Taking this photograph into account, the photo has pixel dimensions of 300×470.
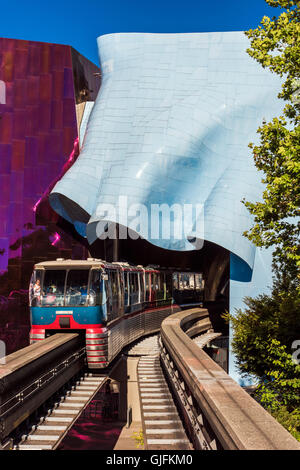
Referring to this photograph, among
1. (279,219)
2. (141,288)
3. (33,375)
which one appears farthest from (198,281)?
(33,375)

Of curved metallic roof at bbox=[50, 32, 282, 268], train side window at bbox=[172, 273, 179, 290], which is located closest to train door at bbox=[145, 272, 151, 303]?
train side window at bbox=[172, 273, 179, 290]

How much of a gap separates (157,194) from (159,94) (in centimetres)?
831

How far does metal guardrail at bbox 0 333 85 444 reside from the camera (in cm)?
870

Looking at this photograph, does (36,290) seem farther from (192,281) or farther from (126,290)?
(192,281)

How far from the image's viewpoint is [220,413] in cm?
620

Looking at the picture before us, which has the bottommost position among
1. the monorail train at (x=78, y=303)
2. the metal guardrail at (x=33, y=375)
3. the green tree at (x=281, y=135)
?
the metal guardrail at (x=33, y=375)

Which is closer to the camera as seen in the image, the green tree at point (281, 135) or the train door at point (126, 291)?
the green tree at point (281, 135)

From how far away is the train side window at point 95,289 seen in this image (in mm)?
15164

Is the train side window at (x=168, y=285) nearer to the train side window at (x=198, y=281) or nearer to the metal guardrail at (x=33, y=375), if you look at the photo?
the train side window at (x=198, y=281)

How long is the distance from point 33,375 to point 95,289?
492 centimetres

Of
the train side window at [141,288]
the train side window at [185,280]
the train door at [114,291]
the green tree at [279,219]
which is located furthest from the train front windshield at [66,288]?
the train side window at [185,280]

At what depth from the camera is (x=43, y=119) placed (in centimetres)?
3594

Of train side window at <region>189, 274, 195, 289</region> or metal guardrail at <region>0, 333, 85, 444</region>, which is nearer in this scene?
metal guardrail at <region>0, 333, 85, 444</region>

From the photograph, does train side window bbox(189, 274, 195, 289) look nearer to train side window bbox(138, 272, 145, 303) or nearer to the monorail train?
train side window bbox(138, 272, 145, 303)
